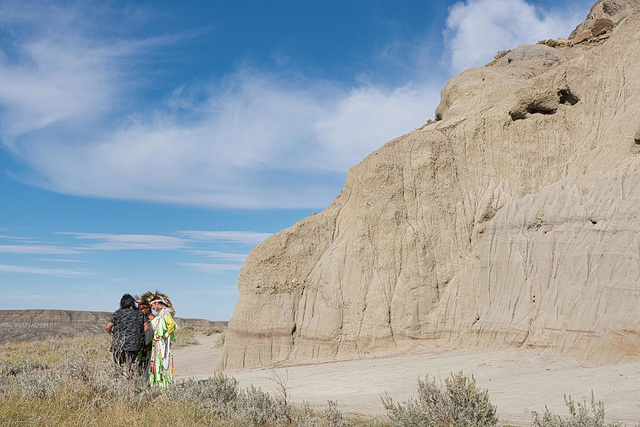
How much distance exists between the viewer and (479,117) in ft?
60.6

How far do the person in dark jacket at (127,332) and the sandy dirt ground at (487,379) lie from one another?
246cm

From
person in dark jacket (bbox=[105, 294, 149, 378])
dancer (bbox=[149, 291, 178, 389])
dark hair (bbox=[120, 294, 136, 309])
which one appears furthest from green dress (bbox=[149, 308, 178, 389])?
dark hair (bbox=[120, 294, 136, 309])

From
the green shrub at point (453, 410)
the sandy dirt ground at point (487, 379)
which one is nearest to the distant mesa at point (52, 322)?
the sandy dirt ground at point (487, 379)

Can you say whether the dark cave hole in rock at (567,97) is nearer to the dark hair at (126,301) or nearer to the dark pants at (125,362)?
the dark hair at (126,301)

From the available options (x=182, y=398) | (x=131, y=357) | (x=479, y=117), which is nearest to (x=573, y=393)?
(x=182, y=398)

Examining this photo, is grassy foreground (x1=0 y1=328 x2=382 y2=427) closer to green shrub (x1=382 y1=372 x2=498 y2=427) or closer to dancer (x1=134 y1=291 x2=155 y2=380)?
dancer (x1=134 y1=291 x2=155 y2=380)

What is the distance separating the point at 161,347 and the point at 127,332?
730 mm

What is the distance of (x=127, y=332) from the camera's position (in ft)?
27.7

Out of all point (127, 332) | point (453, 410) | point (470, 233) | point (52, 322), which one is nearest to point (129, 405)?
point (127, 332)

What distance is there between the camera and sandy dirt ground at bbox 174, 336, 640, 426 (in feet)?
28.1

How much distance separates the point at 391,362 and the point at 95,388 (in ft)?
29.4

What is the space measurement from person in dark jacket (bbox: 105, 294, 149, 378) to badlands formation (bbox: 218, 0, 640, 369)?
9.42 m

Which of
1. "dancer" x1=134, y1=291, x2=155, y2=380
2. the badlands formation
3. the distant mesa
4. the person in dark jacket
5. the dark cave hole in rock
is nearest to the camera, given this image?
the person in dark jacket

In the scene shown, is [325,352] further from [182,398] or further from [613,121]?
[613,121]
